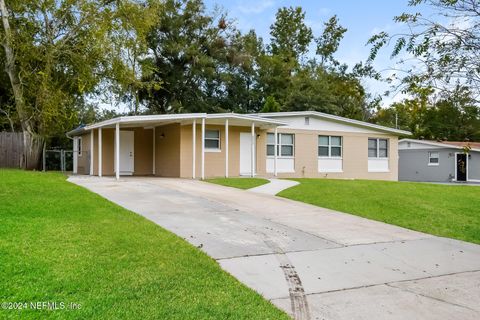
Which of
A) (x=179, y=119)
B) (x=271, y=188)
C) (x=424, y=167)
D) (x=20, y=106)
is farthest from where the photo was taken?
(x=424, y=167)

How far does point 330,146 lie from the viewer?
22078mm

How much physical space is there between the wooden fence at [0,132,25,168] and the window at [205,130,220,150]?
1053 centimetres

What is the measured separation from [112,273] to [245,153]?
592 inches

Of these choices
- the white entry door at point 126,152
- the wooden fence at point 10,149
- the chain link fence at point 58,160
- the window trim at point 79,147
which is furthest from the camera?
the chain link fence at point 58,160

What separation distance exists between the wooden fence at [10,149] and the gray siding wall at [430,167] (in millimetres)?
24249

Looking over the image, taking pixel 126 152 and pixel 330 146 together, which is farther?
pixel 330 146

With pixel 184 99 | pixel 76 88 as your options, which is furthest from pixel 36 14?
pixel 184 99

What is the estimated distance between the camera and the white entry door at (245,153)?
63.2 feet

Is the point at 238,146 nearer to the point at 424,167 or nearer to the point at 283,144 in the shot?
the point at 283,144

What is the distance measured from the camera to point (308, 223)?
8477mm

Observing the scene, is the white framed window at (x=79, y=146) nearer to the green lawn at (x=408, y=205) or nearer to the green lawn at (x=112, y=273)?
the green lawn at (x=408, y=205)

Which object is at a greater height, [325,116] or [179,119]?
[325,116]

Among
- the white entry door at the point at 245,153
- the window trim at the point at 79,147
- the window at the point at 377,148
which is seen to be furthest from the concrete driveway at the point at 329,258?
the window at the point at 377,148

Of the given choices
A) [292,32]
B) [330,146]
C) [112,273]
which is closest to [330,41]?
[292,32]
